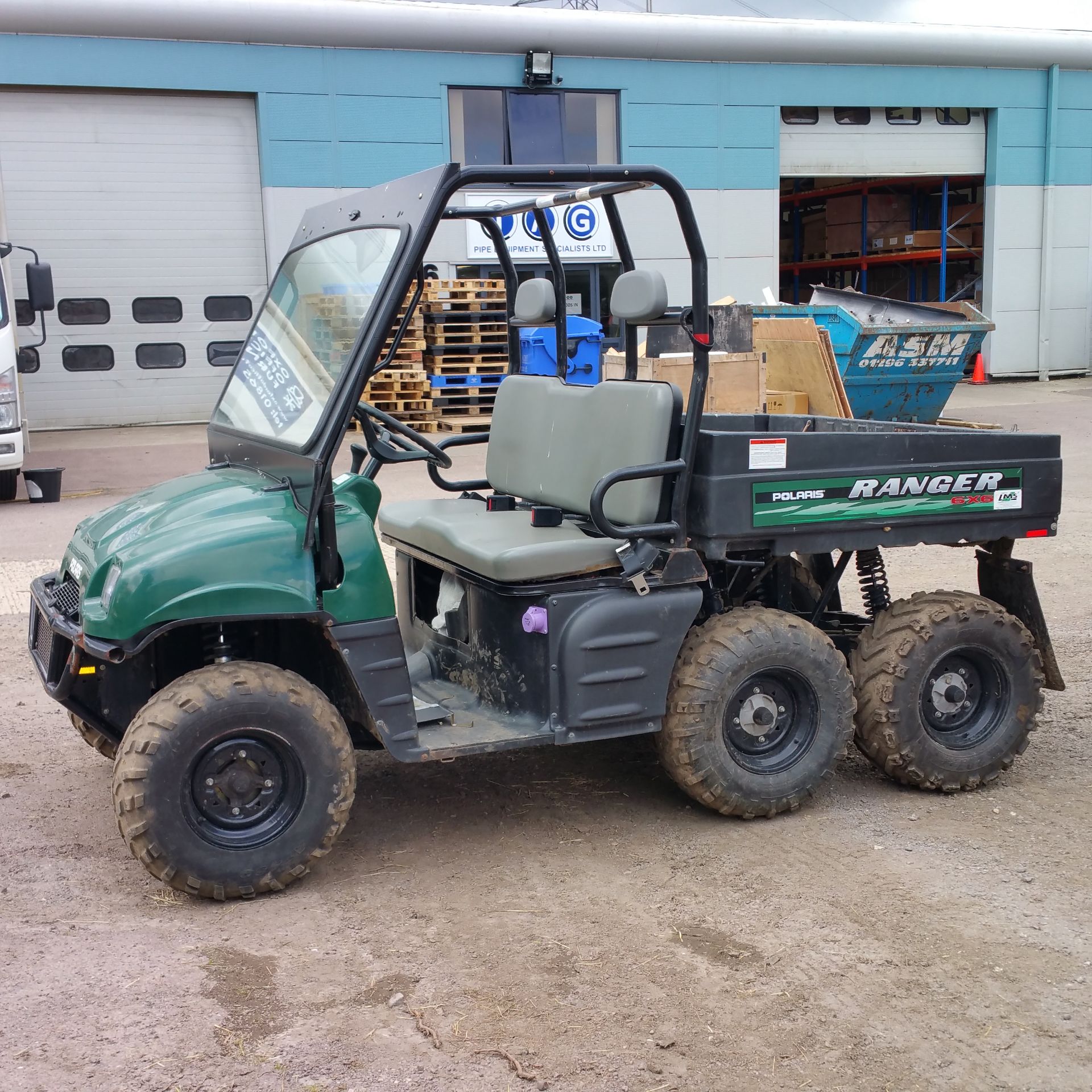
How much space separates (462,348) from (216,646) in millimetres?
12819

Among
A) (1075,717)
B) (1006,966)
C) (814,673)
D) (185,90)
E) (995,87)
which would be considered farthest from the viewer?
(995,87)

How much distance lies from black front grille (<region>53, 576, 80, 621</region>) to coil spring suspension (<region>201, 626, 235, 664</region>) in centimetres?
39

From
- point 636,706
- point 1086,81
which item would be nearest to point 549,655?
point 636,706

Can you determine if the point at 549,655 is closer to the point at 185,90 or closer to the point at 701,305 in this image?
the point at 701,305

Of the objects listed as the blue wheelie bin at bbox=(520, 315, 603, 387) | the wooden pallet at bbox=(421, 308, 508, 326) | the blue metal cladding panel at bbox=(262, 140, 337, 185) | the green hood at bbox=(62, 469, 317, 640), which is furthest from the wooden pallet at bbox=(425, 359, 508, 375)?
the green hood at bbox=(62, 469, 317, 640)

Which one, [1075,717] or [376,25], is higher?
[376,25]

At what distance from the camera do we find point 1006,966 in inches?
131

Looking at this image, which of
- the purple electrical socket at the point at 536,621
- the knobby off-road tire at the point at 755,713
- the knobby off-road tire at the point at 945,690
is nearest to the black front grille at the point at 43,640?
the purple electrical socket at the point at 536,621

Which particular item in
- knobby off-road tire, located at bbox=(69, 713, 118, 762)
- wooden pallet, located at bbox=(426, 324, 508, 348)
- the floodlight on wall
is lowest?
knobby off-road tire, located at bbox=(69, 713, 118, 762)

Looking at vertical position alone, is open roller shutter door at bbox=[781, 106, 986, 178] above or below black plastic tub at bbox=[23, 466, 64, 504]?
above

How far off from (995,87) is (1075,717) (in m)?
18.3

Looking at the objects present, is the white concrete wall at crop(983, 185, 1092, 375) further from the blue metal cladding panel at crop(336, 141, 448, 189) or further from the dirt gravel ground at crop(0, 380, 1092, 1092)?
the dirt gravel ground at crop(0, 380, 1092, 1092)

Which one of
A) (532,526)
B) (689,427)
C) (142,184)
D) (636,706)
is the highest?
(142,184)

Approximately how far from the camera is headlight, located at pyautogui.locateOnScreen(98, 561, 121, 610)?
11.7ft
